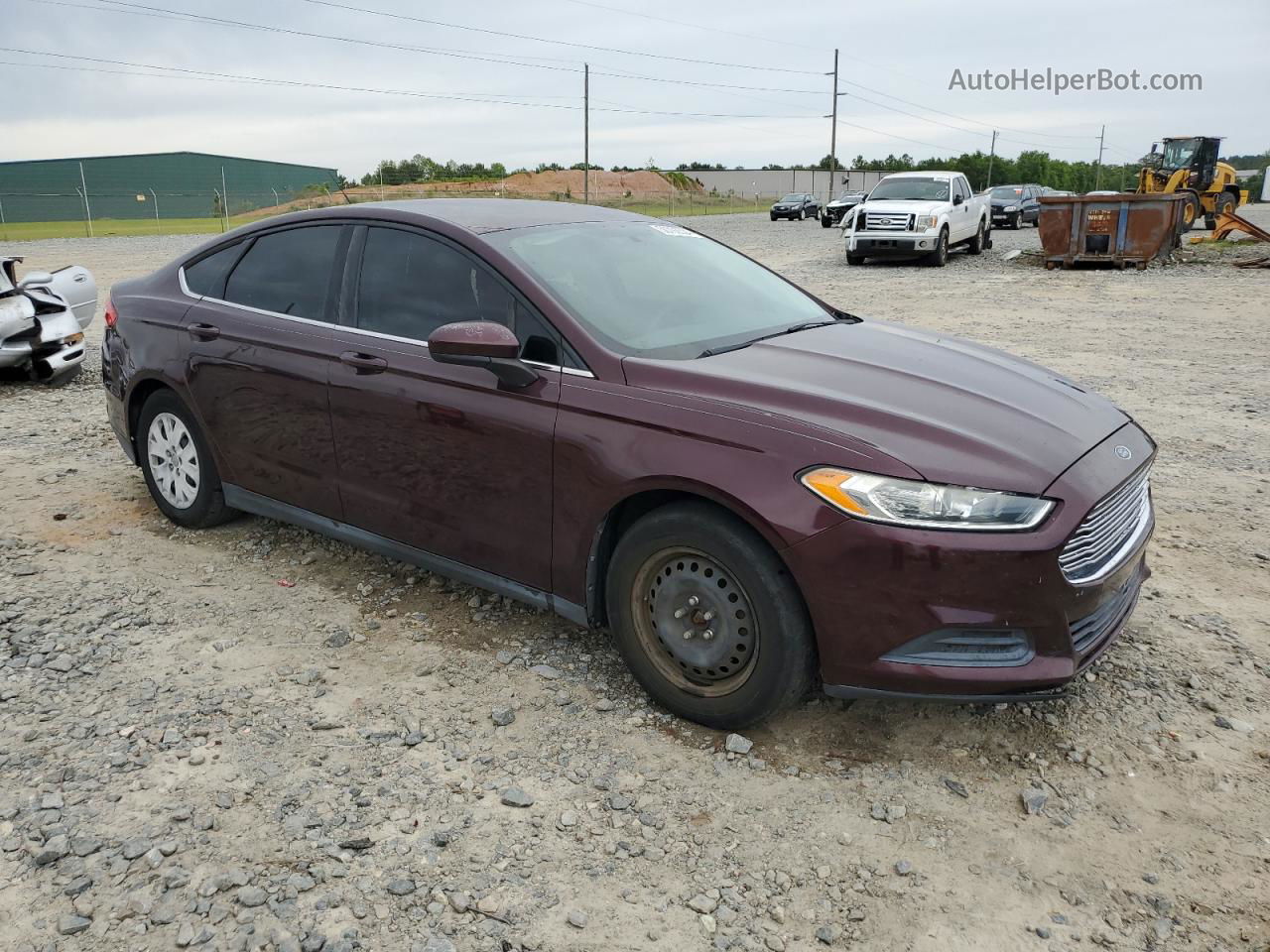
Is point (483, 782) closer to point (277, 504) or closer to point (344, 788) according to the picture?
point (344, 788)

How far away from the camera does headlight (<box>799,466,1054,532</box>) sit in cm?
276

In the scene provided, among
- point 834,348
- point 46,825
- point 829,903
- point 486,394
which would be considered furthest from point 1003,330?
point 46,825

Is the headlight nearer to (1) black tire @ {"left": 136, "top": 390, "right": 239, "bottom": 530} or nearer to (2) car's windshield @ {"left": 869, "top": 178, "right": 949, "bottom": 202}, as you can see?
(1) black tire @ {"left": 136, "top": 390, "right": 239, "bottom": 530}

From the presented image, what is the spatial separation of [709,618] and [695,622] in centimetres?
7

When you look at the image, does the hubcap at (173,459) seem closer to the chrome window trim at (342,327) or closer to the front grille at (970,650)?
the chrome window trim at (342,327)

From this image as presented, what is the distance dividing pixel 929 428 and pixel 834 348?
83 centimetres

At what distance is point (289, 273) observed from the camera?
439cm

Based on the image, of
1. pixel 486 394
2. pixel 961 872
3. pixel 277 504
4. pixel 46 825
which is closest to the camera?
pixel 961 872

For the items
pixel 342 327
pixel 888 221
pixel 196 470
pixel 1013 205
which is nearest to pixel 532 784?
pixel 342 327

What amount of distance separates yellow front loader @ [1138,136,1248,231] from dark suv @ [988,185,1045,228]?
6.16 metres

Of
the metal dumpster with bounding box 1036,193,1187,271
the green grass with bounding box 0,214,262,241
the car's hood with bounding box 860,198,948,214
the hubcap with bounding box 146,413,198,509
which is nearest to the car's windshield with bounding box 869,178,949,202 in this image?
the car's hood with bounding box 860,198,948,214

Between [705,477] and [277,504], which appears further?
[277,504]

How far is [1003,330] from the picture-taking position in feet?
37.7

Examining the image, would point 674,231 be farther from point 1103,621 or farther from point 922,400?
point 1103,621
